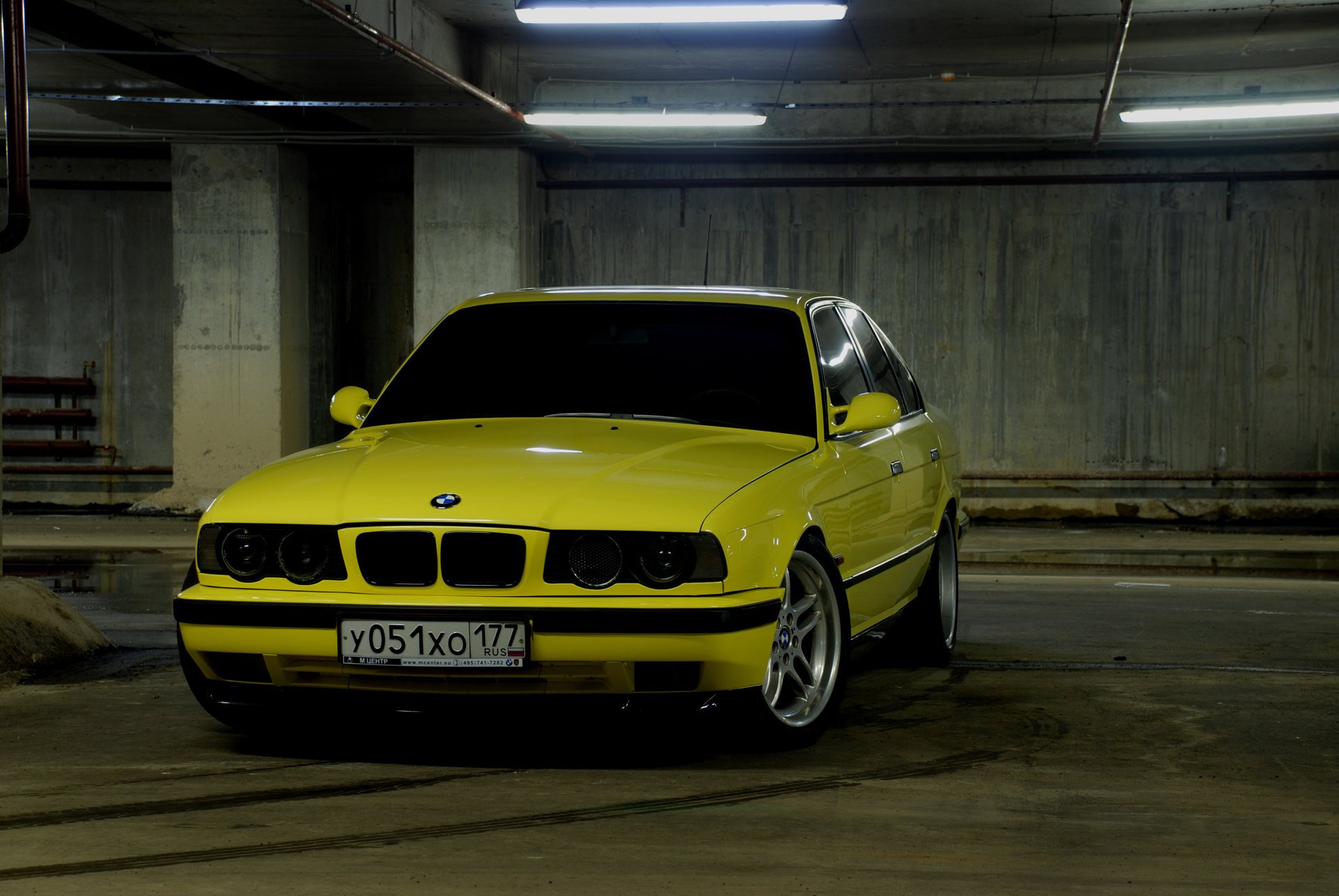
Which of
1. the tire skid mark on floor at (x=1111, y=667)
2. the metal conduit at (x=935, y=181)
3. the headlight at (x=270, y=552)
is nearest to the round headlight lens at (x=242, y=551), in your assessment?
the headlight at (x=270, y=552)

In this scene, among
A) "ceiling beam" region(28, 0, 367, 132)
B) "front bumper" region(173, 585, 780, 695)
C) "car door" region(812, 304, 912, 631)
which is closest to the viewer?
"front bumper" region(173, 585, 780, 695)

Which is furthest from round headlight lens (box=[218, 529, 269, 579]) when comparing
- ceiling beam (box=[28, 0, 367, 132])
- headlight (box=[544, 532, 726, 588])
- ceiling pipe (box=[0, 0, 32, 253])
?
ceiling beam (box=[28, 0, 367, 132])

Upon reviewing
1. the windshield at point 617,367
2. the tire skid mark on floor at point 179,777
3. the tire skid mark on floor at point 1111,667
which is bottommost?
the tire skid mark on floor at point 1111,667

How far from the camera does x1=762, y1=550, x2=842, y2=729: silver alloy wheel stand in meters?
4.78

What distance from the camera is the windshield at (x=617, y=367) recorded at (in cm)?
541

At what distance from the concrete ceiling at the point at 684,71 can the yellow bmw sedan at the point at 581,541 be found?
5.97 meters

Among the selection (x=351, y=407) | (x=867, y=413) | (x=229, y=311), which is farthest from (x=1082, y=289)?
(x=351, y=407)

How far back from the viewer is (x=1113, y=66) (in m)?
12.1

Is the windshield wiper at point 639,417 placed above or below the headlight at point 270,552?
above

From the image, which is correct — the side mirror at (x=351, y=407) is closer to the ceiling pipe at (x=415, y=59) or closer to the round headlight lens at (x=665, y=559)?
the round headlight lens at (x=665, y=559)

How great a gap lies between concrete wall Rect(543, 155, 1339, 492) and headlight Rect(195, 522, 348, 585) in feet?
40.6

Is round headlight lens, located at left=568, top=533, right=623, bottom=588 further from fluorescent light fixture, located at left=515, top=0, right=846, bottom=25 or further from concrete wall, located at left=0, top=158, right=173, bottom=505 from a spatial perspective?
concrete wall, located at left=0, top=158, right=173, bottom=505

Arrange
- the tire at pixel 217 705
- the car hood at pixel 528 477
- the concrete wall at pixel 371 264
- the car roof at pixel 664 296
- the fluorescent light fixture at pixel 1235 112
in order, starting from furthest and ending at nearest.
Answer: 1. the concrete wall at pixel 371 264
2. the fluorescent light fixture at pixel 1235 112
3. the car roof at pixel 664 296
4. the tire at pixel 217 705
5. the car hood at pixel 528 477

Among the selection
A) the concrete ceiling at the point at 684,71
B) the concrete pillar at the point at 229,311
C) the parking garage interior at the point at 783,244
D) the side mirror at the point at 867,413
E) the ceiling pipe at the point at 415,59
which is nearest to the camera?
the side mirror at the point at 867,413
